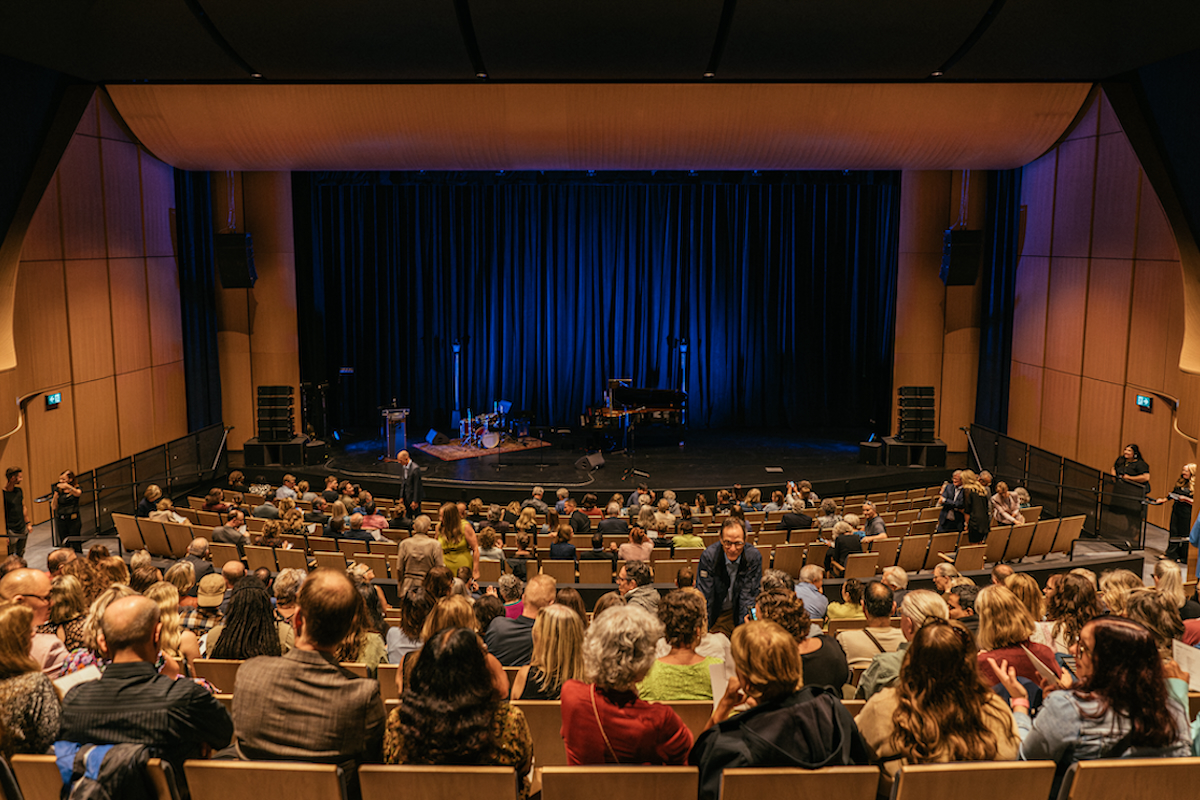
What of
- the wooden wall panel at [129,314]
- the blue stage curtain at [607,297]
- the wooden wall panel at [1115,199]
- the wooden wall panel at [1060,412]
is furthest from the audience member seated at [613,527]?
the blue stage curtain at [607,297]

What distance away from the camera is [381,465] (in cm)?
1595

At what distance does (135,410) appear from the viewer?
1486 centimetres

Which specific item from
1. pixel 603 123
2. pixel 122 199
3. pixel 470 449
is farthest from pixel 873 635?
pixel 122 199

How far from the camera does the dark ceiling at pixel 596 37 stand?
6645mm

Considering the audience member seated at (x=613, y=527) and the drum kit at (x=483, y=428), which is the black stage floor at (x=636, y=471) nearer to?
the drum kit at (x=483, y=428)

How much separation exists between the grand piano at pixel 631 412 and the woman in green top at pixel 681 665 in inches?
532

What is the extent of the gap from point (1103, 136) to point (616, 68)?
28.9 ft

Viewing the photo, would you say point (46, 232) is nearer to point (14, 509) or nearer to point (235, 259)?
point (235, 259)

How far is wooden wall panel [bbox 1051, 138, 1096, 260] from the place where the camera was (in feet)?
45.1

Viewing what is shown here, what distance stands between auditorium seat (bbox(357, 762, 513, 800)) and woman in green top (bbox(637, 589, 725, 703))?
0.90 m

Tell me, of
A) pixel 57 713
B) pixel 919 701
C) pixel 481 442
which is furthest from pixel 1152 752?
pixel 481 442

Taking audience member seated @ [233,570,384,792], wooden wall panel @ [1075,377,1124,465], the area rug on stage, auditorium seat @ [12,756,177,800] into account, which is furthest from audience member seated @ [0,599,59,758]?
wooden wall panel @ [1075,377,1124,465]

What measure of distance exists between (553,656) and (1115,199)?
12.4m

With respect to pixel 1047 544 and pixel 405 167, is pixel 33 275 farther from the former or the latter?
pixel 1047 544
